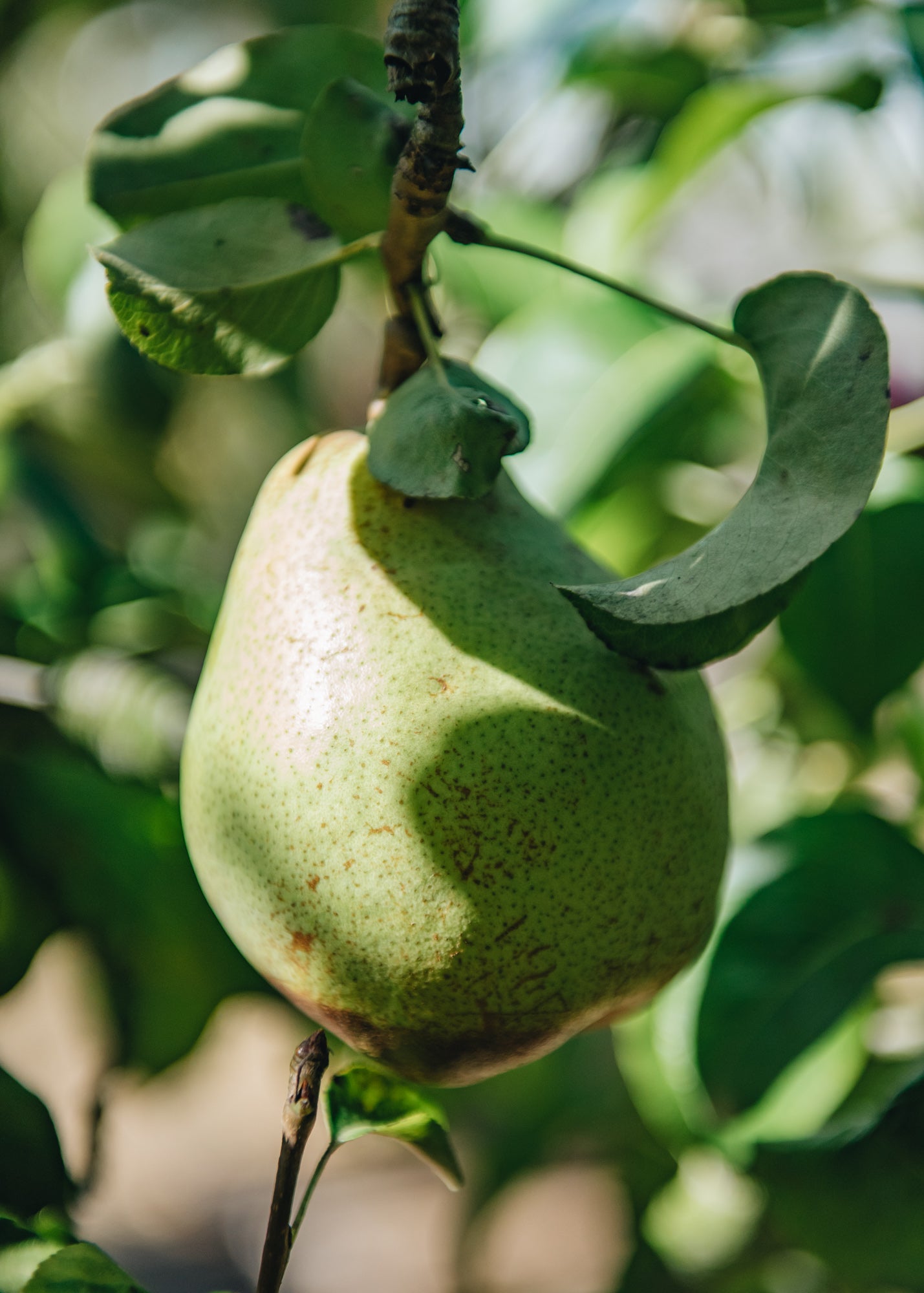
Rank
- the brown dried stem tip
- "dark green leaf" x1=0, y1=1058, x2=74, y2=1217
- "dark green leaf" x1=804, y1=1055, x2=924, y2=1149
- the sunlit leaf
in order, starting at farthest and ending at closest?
the sunlit leaf → "dark green leaf" x1=804, y1=1055, x2=924, y2=1149 → "dark green leaf" x1=0, y1=1058, x2=74, y2=1217 → the brown dried stem tip

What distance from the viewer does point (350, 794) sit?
0.35m

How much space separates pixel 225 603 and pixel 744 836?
20.3 inches

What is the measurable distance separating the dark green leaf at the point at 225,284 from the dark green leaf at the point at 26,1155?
310 millimetres

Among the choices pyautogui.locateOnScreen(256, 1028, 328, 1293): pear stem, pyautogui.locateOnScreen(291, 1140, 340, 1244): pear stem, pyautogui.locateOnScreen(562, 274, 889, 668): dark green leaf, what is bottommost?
pyautogui.locateOnScreen(291, 1140, 340, 1244): pear stem

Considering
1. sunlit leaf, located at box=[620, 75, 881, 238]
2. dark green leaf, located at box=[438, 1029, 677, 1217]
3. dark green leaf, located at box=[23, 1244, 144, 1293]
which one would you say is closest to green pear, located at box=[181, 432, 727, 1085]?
dark green leaf, located at box=[23, 1244, 144, 1293]

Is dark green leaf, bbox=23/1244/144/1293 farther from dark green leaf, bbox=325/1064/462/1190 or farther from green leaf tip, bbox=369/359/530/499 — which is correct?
green leaf tip, bbox=369/359/530/499

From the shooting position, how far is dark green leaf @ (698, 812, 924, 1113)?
0.62 m

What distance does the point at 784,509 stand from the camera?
13.2 inches

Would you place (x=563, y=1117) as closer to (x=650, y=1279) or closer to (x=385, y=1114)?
(x=650, y=1279)

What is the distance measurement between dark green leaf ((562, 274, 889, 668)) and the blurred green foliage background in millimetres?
70

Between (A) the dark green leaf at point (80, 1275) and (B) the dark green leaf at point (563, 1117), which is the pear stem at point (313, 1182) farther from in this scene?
(B) the dark green leaf at point (563, 1117)

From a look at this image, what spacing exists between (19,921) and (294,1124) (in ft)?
1.24

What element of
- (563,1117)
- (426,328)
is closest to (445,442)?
(426,328)

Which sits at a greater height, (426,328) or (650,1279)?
(426,328)
